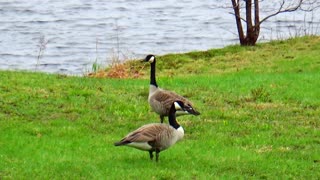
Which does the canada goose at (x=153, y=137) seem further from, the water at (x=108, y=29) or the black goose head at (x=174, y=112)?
the water at (x=108, y=29)

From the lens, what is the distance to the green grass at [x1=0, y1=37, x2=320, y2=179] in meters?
10.6

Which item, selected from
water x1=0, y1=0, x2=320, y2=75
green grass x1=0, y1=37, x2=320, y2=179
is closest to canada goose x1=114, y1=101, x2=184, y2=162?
green grass x1=0, y1=37, x2=320, y2=179

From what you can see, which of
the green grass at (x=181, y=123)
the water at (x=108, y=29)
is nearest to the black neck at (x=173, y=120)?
the green grass at (x=181, y=123)

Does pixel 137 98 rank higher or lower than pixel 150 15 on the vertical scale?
higher

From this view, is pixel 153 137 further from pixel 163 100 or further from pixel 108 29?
pixel 108 29

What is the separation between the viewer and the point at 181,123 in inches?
529

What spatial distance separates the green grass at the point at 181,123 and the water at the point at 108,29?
7.32m

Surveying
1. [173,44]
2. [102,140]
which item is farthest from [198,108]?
[173,44]

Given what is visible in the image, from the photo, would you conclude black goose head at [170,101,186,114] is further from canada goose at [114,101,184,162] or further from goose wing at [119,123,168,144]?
goose wing at [119,123,168,144]

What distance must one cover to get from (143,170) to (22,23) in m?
25.5

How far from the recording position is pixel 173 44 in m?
30.0

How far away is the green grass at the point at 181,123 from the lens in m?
10.6

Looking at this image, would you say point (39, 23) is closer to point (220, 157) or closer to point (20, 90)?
point (20, 90)

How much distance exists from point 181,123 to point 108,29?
822 inches
